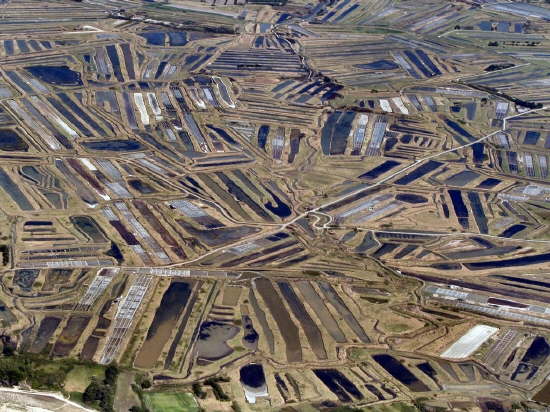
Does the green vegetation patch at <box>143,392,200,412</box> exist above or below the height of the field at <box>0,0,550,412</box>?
below

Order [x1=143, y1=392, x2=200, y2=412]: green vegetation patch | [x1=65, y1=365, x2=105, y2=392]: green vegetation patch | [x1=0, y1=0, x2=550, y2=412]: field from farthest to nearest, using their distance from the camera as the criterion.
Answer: [x1=0, y1=0, x2=550, y2=412]: field < [x1=65, y1=365, x2=105, y2=392]: green vegetation patch < [x1=143, y1=392, x2=200, y2=412]: green vegetation patch


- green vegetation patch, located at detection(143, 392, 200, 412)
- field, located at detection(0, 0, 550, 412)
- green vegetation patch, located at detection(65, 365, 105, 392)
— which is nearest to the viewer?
green vegetation patch, located at detection(143, 392, 200, 412)

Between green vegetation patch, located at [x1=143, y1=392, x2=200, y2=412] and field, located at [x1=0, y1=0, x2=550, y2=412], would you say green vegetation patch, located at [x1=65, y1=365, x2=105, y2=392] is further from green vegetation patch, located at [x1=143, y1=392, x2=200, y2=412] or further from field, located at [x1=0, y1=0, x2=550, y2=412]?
green vegetation patch, located at [x1=143, y1=392, x2=200, y2=412]

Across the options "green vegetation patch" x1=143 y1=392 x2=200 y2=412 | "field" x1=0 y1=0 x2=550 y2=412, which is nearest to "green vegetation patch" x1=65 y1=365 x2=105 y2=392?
"field" x1=0 y1=0 x2=550 y2=412

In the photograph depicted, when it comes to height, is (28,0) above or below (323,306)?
above

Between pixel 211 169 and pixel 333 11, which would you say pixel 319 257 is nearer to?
pixel 211 169

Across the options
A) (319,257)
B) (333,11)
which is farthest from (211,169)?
(333,11)

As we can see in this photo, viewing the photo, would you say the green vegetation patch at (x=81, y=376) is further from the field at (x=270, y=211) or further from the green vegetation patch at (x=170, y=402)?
the green vegetation patch at (x=170, y=402)

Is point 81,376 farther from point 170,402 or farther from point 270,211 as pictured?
point 270,211
